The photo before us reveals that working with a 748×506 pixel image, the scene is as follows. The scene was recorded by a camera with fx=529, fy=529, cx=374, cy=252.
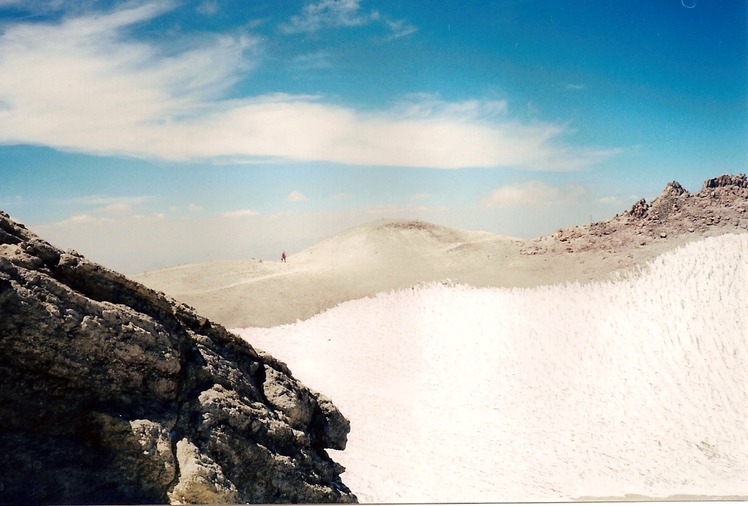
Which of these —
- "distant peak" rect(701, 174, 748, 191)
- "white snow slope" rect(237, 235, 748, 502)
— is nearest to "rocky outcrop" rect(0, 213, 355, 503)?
"white snow slope" rect(237, 235, 748, 502)

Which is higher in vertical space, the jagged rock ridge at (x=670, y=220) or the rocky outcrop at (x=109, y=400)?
the jagged rock ridge at (x=670, y=220)

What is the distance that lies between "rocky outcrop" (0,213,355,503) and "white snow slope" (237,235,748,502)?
2.07 metres

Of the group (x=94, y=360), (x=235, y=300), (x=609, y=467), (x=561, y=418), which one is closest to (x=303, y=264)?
(x=235, y=300)

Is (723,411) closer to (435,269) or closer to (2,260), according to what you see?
(435,269)

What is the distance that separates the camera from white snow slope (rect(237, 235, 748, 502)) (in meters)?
5.32

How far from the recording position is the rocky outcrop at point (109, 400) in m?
2.91

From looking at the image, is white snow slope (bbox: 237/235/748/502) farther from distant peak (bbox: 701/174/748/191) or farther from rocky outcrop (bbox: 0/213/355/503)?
rocky outcrop (bbox: 0/213/355/503)

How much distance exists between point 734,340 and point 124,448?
6961 millimetres

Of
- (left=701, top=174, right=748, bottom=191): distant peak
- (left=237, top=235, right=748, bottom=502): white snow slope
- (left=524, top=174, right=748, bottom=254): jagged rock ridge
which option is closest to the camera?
(left=237, top=235, right=748, bottom=502): white snow slope

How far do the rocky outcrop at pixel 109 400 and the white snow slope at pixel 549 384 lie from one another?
6.78 ft

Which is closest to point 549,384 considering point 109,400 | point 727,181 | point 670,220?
point 727,181

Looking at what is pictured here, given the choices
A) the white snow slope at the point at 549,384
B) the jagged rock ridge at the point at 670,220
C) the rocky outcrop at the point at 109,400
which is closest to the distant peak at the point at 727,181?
the jagged rock ridge at the point at 670,220

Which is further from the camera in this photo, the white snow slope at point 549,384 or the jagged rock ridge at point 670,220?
the jagged rock ridge at point 670,220

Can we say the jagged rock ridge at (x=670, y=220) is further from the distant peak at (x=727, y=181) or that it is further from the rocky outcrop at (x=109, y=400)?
the rocky outcrop at (x=109, y=400)
